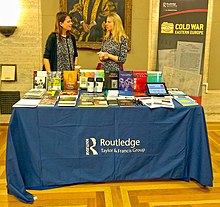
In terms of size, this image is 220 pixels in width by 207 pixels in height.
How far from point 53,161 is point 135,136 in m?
0.71

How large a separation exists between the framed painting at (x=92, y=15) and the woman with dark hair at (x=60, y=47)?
81 centimetres

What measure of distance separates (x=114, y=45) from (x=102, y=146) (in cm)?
131

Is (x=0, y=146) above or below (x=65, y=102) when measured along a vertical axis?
below

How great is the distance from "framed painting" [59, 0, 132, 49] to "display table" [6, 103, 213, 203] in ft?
7.51

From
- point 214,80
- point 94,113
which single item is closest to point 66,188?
point 94,113

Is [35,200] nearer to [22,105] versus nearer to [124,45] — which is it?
[22,105]

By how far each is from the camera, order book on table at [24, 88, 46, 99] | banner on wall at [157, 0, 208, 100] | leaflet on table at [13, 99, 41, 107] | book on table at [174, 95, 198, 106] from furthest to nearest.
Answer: banner on wall at [157, 0, 208, 100] → book on table at [24, 88, 46, 99] → book on table at [174, 95, 198, 106] → leaflet on table at [13, 99, 41, 107]

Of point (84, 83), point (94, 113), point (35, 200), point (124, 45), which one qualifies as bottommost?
point (35, 200)

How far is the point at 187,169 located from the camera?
279cm

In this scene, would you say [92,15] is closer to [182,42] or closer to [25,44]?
[25,44]

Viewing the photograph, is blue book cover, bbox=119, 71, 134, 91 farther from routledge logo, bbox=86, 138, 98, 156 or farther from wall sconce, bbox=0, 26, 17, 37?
wall sconce, bbox=0, 26, 17, 37

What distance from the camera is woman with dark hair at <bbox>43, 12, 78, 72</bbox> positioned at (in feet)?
12.1

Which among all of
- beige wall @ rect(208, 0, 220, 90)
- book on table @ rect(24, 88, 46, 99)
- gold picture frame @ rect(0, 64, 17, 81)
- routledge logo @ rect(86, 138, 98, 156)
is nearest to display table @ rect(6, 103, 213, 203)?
routledge logo @ rect(86, 138, 98, 156)

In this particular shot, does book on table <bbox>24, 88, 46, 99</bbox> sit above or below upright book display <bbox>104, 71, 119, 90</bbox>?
below
